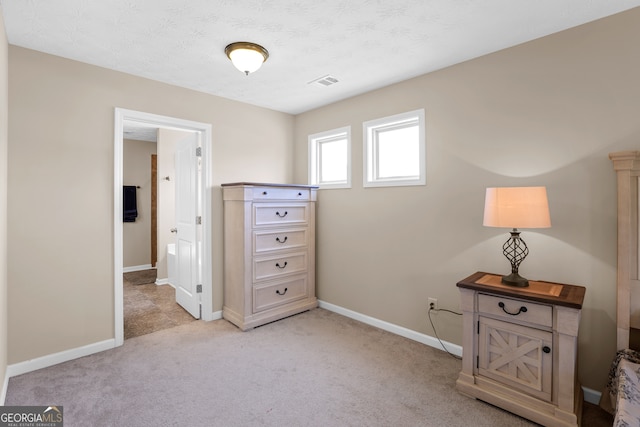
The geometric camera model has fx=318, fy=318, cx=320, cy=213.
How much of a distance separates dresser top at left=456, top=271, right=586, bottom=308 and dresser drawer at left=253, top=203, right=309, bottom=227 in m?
1.95

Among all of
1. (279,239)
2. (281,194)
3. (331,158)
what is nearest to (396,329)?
(279,239)

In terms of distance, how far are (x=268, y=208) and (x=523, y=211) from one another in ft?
7.47

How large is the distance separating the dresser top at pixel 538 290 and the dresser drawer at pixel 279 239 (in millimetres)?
1918

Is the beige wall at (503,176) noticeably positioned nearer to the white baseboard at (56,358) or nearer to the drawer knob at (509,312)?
the drawer knob at (509,312)

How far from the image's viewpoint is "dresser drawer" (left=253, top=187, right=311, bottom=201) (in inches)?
128

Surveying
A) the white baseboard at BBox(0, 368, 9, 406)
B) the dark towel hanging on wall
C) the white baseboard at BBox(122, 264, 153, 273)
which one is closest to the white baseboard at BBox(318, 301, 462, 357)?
the white baseboard at BBox(0, 368, 9, 406)

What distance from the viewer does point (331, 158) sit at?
3873 mm

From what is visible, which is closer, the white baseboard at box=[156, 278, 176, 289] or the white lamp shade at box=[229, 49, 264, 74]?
the white lamp shade at box=[229, 49, 264, 74]

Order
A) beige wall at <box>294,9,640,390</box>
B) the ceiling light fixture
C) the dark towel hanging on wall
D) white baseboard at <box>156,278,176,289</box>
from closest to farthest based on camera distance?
1. beige wall at <box>294,9,640,390</box>
2. the ceiling light fixture
3. white baseboard at <box>156,278,176,289</box>
4. the dark towel hanging on wall

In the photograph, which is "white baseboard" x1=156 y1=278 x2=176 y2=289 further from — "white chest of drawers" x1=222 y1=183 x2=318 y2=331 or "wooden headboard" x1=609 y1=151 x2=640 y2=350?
"wooden headboard" x1=609 y1=151 x2=640 y2=350

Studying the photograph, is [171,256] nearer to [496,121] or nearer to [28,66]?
[28,66]

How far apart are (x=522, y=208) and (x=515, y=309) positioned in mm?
612

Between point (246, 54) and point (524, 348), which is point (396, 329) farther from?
point (246, 54)

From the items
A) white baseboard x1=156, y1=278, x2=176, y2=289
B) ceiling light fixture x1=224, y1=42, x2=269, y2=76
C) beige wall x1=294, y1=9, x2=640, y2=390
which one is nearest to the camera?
beige wall x1=294, y1=9, x2=640, y2=390
